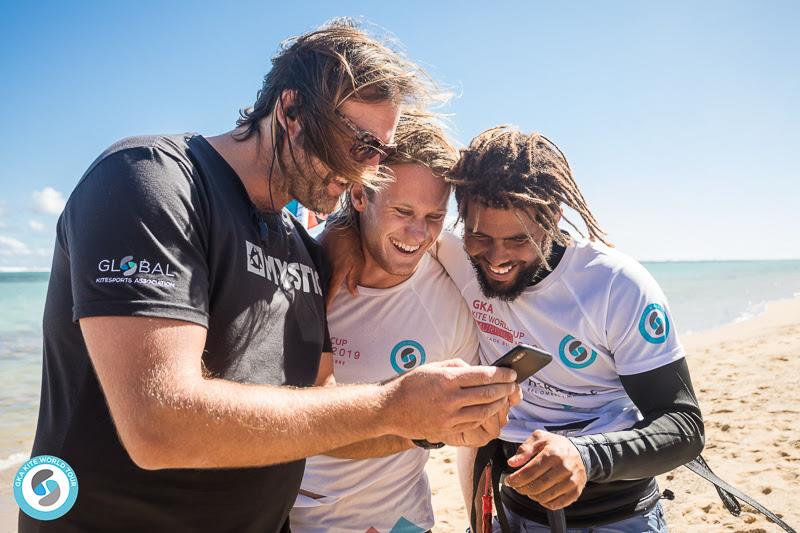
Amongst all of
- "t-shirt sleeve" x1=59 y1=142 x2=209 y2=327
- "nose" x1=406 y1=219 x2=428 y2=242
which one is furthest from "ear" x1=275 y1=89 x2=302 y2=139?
"nose" x1=406 y1=219 x2=428 y2=242

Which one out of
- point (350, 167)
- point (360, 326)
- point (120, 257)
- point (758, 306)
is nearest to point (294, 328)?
point (350, 167)

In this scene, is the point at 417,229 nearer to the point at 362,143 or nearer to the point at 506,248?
the point at 506,248

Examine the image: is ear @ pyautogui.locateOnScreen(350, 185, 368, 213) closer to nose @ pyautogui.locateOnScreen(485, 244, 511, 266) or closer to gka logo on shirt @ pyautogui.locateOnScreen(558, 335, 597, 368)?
nose @ pyautogui.locateOnScreen(485, 244, 511, 266)

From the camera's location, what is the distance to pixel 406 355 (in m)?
3.15

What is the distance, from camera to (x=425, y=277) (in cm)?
332

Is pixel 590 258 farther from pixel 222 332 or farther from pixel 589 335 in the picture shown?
pixel 222 332

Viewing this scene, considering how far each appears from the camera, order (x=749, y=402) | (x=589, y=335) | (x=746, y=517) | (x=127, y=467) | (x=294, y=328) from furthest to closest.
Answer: (x=749, y=402) < (x=746, y=517) < (x=589, y=335) < (x=294, y=328) < (x=127, y=467)

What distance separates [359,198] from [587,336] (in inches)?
60.0

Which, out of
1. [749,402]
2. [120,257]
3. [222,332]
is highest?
[120,257]

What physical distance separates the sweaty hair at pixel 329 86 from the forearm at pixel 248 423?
0.94 meters

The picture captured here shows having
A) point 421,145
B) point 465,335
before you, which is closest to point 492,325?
point 465,335

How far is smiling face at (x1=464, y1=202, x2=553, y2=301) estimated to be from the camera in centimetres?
303

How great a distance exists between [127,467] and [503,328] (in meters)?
1.97

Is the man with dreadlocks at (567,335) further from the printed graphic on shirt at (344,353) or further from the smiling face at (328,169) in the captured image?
the smiling face at (328,169)
